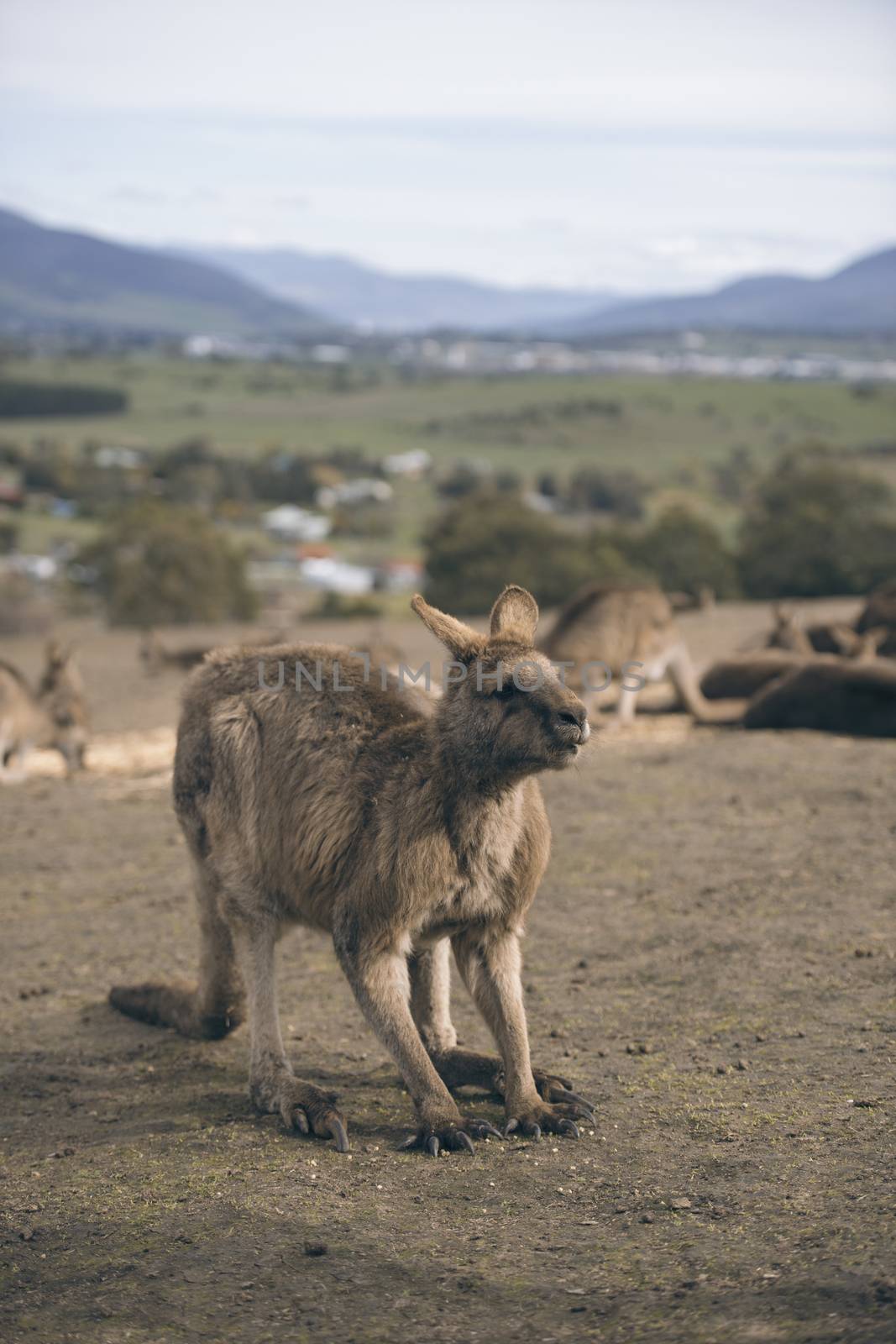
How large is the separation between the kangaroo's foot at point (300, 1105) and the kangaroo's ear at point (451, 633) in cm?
183

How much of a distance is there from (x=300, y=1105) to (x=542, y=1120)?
99cm

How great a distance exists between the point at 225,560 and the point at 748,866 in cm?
3813

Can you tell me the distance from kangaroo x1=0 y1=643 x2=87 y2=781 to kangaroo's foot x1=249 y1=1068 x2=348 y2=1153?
29.8 ft

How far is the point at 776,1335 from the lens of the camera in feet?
12.1

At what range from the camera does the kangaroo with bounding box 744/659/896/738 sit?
12992 millimetres

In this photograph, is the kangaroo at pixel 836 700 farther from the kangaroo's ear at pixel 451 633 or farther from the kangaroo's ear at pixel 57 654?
the kangaroo's ear at pixel 451 633

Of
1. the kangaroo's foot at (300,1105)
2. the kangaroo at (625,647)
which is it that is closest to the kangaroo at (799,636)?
the kangaroo at (625,647)

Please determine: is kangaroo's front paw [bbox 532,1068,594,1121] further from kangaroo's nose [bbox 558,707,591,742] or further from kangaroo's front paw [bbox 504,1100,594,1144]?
kangaroo's nose [bbox 558,707,591,742]

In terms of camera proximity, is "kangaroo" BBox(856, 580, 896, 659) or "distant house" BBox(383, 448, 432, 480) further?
"distant house" BBox(383, 448, 432, 480)

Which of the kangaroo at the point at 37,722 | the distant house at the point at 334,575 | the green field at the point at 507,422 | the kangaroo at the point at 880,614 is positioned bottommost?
the distant house at the point at 334,575

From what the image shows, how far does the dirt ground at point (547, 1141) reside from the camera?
13.5ft

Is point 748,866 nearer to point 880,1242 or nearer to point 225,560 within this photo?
point 880,1242

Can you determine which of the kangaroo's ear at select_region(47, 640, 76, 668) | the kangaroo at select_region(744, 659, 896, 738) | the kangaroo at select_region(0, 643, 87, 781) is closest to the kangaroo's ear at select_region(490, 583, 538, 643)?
the kangaroo at select_region(744, 659, 896, 738)

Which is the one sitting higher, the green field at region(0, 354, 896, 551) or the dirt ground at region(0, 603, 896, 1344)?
the green field at region(0, 354, 896, 551)
